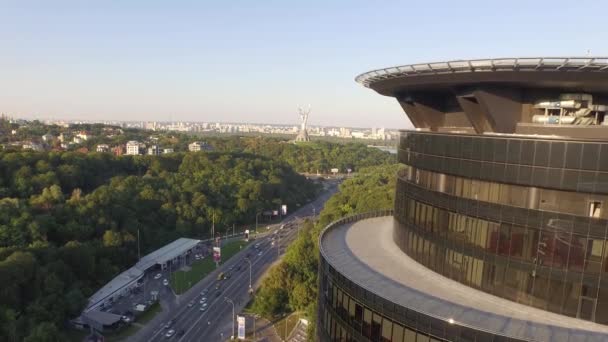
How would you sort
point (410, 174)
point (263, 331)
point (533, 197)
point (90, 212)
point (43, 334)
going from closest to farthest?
point (533, 197), point (410, 174), point (43, 334), point (263, 331), point (90, 212)

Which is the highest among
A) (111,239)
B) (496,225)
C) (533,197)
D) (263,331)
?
(533,197)

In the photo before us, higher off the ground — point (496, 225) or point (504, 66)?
point (504, 66)

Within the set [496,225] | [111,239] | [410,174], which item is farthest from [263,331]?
[496,225]

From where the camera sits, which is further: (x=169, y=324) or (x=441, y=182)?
(x=169, y=324)

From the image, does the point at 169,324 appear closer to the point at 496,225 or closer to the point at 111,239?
the point at 111,239

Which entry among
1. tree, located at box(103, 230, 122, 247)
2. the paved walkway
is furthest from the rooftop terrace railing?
tree, located at box(103, 230, 122, 247)

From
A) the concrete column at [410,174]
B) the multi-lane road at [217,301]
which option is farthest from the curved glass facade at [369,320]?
the multi-lane road at [217,301]

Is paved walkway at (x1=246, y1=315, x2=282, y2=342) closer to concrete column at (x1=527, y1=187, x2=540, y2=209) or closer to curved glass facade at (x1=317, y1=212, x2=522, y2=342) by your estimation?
curved glass facade at (x1=317, y1=212, x2=522, y2=342)
